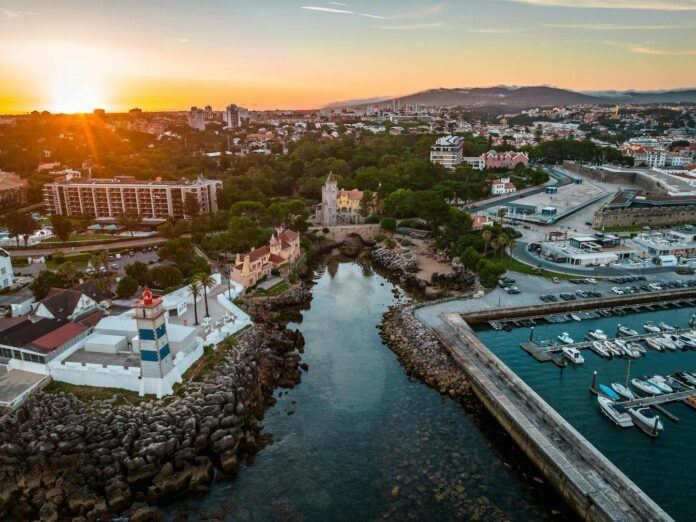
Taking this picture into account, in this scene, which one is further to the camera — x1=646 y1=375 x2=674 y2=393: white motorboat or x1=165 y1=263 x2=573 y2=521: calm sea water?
x1=646 y1=375 x2=674 y2=393: white motorboat

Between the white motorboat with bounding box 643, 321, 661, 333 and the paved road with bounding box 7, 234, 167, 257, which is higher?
the paved road with bounding box 7, 234, 167, 257

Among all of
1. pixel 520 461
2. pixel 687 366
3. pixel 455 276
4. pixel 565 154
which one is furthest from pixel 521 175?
pixel 520 461

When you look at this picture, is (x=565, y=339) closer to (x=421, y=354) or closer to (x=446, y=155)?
(x=421, y=354)

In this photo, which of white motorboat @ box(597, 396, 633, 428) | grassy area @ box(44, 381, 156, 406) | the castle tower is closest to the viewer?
white motorboat @ box(597, 396, 633, 428)

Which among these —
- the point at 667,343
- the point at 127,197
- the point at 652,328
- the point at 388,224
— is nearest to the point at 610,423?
the point at 667,343

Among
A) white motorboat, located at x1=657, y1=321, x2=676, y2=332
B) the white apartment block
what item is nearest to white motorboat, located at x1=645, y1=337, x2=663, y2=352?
white motorboat, located at x1=657, y1=321, x2=676, y2=332

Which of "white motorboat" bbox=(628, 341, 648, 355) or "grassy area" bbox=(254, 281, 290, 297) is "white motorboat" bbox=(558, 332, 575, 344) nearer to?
"white motorboat" bbox=(628, 341, 648, 355)
